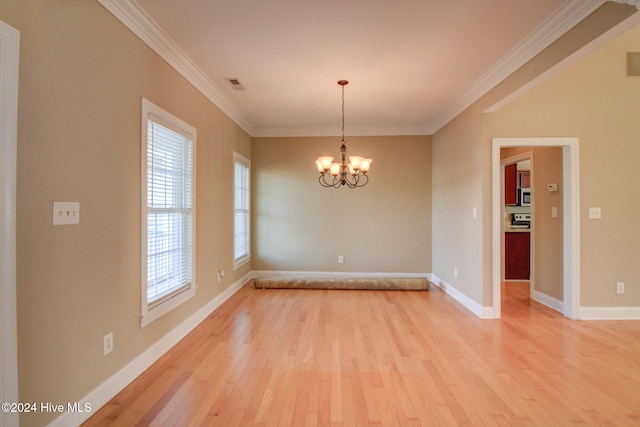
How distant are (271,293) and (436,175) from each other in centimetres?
332

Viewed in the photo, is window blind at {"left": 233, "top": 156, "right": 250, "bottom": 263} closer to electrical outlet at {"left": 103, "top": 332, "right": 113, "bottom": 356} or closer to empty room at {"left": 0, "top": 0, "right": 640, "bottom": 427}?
empty room at {"left": 0, "top": 0, "right": 640, "bottom": 427}

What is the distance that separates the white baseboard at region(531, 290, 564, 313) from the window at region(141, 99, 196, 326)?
436cm

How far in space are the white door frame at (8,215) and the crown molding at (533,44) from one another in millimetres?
3058

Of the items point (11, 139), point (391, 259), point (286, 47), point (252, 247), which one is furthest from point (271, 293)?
point (11, 139)

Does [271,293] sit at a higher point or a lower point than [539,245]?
lower

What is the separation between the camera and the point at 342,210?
543cm

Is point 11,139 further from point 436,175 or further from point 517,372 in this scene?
point 436,175

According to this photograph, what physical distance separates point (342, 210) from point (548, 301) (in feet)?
10.6

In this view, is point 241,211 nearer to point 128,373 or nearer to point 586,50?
point 128,373

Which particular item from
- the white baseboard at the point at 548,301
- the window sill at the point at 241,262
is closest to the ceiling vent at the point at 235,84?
the window sill at the point at 241,262

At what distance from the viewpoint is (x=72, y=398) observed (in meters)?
1.70

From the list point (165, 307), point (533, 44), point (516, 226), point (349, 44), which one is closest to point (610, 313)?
point (516, 226)

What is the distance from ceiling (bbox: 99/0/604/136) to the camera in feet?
6.95
